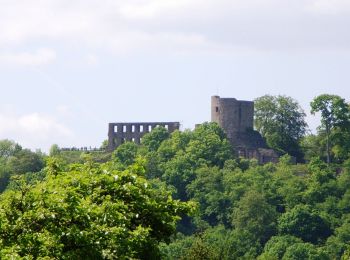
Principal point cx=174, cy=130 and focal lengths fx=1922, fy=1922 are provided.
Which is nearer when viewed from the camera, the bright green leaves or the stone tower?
the bright green leaves

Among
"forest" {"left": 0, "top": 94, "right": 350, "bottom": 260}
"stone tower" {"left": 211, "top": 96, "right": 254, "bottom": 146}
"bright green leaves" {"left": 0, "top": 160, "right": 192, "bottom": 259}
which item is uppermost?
"stone tower" {"left": 211, "top": 96, "right": 254, "bottom": 146}

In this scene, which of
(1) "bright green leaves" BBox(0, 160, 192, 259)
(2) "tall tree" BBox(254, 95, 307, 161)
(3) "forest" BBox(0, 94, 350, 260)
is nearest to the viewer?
(1) "bright green leaves" BBox(0, 160, 192, 259)

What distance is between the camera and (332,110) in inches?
5630

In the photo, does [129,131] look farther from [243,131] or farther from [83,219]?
[83,219]

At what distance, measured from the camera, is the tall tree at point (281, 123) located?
14662 centimetres

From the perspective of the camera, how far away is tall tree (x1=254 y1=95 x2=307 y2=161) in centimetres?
14662

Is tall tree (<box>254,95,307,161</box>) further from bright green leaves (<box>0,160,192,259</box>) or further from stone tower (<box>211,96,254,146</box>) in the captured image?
bright green leaves (<box>0,160,192,259</box>)

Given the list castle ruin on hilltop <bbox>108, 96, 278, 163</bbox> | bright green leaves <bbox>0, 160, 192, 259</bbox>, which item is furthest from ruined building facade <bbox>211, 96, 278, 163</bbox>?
bright green leaves <bbox>0, 160, 192, 259</bbox>

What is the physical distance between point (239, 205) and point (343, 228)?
309 inches

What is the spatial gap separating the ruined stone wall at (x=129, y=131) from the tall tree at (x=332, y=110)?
1764 cm

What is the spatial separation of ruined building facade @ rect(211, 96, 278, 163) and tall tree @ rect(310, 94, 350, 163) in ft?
19.5

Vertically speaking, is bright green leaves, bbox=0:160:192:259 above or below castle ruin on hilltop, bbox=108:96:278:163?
below

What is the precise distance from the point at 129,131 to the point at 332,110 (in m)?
20.8

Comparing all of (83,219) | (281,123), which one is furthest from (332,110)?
(83,219)
